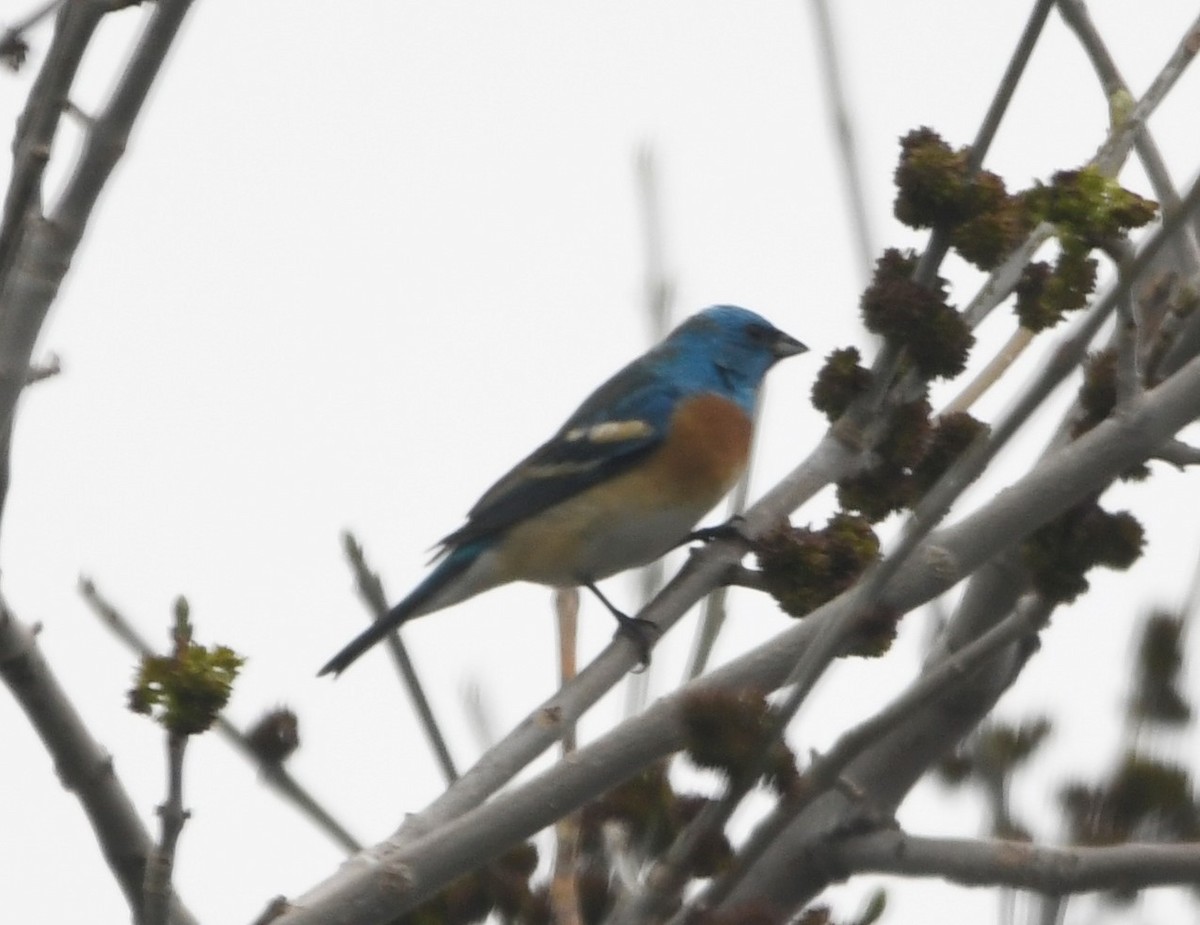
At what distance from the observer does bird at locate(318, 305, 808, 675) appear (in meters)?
6.60

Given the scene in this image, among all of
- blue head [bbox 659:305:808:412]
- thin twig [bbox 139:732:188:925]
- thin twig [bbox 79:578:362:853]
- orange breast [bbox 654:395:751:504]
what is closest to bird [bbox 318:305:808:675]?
orange breast [bbox 654:395:751:504]

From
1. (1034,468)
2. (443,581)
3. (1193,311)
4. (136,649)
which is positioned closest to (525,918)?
(136,649)

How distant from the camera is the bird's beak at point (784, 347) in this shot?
7.57m

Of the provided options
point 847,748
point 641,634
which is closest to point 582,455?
point 641,634

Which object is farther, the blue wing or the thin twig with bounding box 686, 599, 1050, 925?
the blue wing

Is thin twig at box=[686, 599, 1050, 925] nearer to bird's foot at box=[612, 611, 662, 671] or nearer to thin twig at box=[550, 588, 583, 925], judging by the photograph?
thin twig at box=[550, 588, 583, 925]

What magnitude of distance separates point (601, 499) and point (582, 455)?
0.97 feet

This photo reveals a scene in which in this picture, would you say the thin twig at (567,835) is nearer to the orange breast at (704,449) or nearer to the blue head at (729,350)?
the orange breast at (704,449)

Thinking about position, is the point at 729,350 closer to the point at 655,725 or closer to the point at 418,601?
the point at 418,601

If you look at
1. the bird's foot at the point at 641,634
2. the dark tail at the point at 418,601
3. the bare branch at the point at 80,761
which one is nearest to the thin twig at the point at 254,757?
the bare branch at the point at 80,761

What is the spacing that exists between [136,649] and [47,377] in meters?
0.56

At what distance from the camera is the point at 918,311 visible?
13.9 feet

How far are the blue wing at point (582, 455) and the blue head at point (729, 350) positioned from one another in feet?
0.64

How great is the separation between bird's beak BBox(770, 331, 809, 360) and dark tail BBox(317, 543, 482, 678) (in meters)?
1.68
